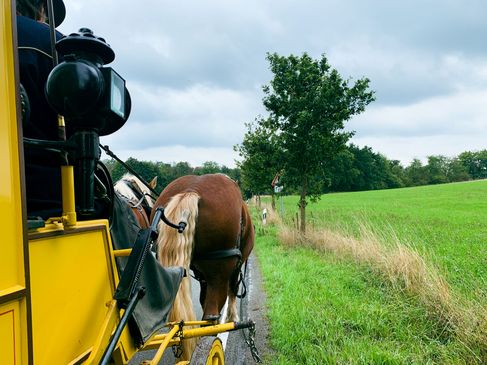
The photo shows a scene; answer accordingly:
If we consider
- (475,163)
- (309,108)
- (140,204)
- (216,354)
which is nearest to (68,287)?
(216,354)

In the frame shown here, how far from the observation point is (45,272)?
1.33 meters

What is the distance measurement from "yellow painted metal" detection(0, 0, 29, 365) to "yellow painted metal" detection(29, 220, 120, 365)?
7.1 inches

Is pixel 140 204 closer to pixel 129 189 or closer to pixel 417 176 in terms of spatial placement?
pixel 129 189

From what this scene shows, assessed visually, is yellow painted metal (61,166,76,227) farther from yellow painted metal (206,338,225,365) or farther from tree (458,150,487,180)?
tree (458,150,487,180)

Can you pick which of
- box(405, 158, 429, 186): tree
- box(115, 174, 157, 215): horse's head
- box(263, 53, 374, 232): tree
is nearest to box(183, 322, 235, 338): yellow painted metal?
box(115, 174, 157, 215): horse's head

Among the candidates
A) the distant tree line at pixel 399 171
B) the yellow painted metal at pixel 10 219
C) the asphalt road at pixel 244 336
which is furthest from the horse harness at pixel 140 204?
the distant tree line at pixel 399 171

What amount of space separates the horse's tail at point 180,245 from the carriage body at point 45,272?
1.40 metres

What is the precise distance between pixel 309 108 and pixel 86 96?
9.30 m

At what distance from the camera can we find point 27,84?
5.58ft

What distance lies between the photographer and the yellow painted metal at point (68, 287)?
1.31m

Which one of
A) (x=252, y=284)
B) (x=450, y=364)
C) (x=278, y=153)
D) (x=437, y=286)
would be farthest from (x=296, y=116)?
(x=450, y=364)

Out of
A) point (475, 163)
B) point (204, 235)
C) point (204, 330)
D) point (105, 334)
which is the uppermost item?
point (475, 163)

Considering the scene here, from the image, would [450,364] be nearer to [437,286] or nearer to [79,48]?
[437,286]

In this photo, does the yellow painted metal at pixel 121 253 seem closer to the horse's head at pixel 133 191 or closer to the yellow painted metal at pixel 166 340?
the yellow painted metal at pixel 166 340
